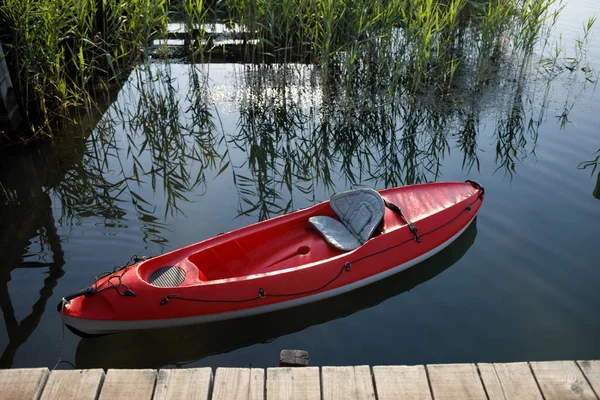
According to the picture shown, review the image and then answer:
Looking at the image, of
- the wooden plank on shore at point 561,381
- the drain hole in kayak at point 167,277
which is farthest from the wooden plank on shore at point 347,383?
the drain hole in kayak at point 167,277

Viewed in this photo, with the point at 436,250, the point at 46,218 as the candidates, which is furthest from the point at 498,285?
the point at 46,218

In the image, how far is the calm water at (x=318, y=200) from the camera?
13.0 ft

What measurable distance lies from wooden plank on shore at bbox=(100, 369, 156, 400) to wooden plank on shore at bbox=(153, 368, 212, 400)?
4 cm

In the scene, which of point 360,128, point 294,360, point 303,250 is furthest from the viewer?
point 360,128

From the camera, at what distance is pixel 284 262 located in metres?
4.32

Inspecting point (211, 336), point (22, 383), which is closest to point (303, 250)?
point (211, 336)

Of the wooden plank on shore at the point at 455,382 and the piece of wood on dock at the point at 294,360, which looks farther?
the piece of wood on dock at the point at 294,360

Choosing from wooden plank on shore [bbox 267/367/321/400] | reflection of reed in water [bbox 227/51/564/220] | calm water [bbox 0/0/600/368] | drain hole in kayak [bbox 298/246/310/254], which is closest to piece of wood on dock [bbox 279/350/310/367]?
wooden plank on shore [bbox 267/367/321/400]

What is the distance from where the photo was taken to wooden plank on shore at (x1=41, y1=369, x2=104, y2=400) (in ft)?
8.45

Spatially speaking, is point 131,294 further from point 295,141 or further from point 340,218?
point 295,141

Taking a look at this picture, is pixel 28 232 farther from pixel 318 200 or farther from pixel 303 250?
pixel 318 200

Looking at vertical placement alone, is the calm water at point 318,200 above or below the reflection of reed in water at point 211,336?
above

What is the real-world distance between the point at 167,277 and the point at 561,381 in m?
A: 2.48

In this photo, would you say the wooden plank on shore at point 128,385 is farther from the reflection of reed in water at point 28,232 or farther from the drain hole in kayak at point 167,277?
the reflection of reed in water at point 28,232
